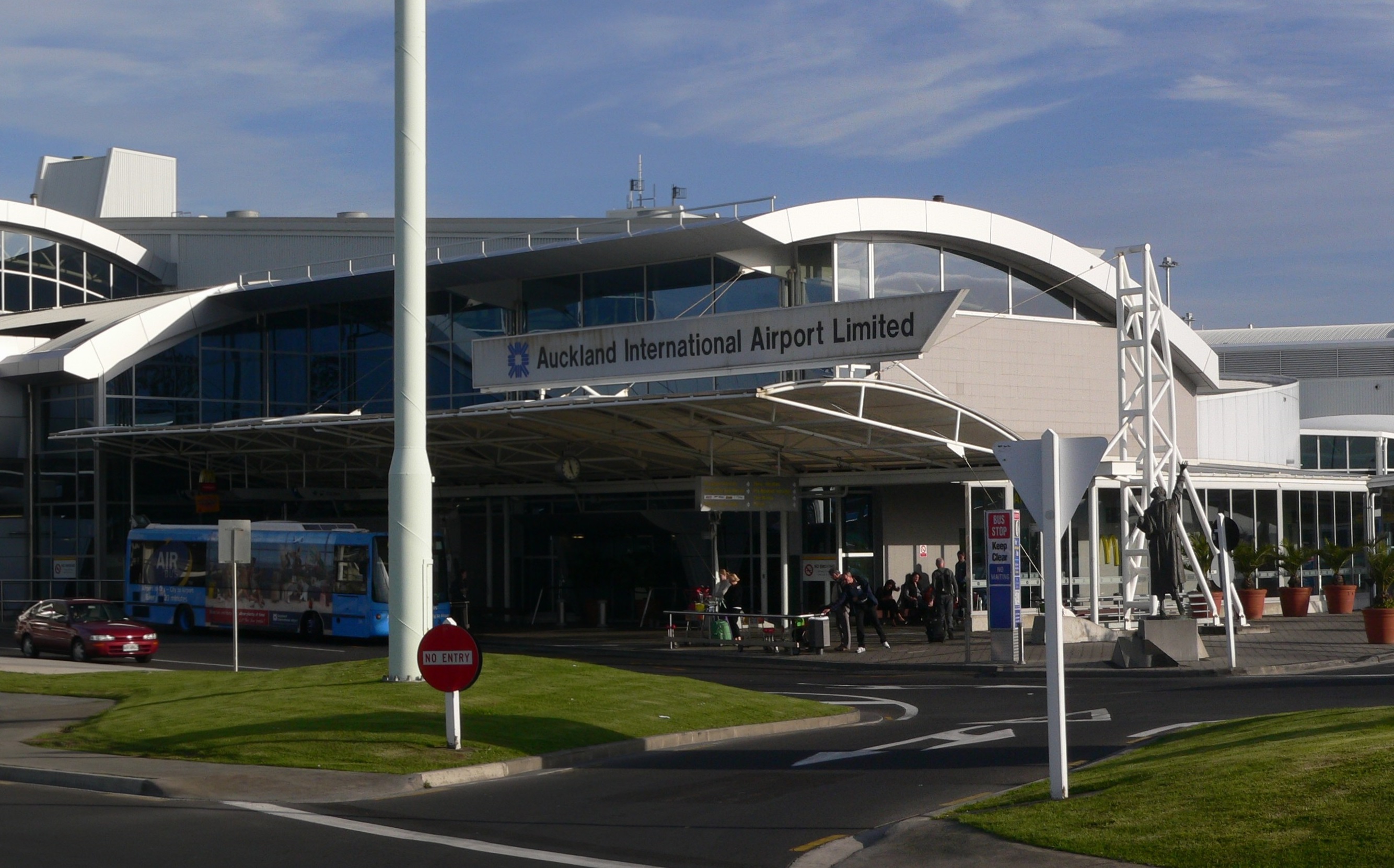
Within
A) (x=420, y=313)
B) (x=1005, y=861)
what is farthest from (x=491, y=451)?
(x=1005, y=861)

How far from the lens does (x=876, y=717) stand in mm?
19438

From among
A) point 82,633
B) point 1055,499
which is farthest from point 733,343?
point 1055,499

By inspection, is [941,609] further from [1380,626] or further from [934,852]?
[934,852]

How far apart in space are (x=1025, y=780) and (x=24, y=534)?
Result: 40343 millimetres

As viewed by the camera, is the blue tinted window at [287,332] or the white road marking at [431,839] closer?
the white road marking at [431,839]

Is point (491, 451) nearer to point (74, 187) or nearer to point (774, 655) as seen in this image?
point (774, 655)

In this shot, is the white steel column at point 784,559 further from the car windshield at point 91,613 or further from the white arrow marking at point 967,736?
the white arrow marking at point 967,736

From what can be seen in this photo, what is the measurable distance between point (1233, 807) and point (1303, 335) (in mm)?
73166

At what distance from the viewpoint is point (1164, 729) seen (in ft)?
52.6

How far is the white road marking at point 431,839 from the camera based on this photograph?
9758mm

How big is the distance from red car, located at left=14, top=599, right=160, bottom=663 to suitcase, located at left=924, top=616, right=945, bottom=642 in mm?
16501

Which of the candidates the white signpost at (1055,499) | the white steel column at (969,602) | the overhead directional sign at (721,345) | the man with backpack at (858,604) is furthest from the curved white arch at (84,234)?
the white signpost at (1055,499)

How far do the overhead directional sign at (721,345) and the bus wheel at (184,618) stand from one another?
→ 44.6 ft

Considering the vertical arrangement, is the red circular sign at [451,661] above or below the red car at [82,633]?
above
